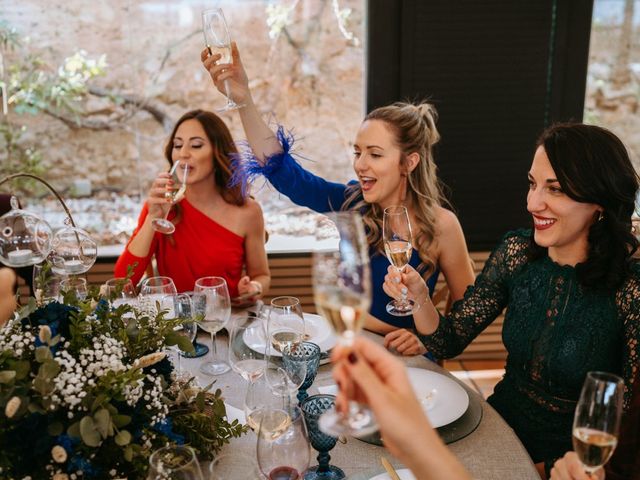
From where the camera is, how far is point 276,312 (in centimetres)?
155

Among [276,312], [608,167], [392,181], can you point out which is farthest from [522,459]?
[392,181]

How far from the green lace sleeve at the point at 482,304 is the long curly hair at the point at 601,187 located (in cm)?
24

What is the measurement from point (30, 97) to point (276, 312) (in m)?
2.47

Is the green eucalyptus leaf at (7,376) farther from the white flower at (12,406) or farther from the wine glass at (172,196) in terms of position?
the wine glass at (172,196)

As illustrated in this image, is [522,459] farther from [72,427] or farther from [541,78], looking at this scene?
[541,78]

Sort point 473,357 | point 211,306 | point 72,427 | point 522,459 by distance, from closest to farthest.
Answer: point 72,427
point 522,459
point 211,306
point 473,357

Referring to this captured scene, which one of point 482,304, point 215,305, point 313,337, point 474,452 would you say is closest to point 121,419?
point 215,305

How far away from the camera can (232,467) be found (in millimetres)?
1101

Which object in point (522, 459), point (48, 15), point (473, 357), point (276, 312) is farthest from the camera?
point (473, 357)

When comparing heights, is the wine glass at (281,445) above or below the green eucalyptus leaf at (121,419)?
below

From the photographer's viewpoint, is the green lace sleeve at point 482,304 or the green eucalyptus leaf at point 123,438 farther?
the green lace sleeve at point 482,304

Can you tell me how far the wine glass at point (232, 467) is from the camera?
3.33 ft

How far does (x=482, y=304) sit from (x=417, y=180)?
0.63 m

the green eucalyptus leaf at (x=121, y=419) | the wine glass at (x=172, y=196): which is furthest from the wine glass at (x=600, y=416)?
the wine glass at (x=172, y=196)
